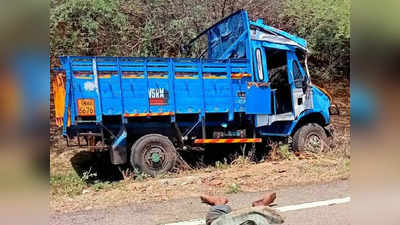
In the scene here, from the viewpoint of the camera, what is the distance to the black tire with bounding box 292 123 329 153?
25.8ft

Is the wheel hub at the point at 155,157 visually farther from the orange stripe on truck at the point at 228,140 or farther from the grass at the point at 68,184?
the grass at the point at 68,184

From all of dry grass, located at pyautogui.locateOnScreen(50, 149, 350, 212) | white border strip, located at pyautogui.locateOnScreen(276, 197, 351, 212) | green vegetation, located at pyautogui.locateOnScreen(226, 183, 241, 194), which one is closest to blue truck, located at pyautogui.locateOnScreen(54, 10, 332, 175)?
dry grass, located at pyautogui.locateOnScreen(50, 149, 350, 212)

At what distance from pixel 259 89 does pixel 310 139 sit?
1610mm

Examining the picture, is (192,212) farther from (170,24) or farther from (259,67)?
(170,24)

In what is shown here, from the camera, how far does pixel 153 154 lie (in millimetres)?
6730

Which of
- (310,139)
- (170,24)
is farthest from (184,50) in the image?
(310,139)

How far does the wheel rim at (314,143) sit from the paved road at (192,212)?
2.17 meters

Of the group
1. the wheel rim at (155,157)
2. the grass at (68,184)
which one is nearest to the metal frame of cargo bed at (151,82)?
the wheel rim at (155,157)

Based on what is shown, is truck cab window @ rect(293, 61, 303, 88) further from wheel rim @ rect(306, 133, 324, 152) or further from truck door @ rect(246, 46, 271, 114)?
wheel rim @ rect(306, 133, 324, 152)

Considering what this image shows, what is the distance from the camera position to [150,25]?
10445 mm

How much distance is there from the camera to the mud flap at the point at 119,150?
648 centimetres

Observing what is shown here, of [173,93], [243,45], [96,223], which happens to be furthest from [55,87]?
[243,45]
